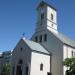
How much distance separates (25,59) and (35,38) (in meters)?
10.2

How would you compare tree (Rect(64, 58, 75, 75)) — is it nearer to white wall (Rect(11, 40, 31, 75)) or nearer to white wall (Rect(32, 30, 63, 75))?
white wall (Rect(32, 30, 63, 75))

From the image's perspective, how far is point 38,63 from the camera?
136 feet

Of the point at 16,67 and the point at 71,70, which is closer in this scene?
the point at 71,70

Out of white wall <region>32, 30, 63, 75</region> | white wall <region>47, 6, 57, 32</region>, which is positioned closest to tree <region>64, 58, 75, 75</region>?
white wall <region>32, 30, 63, 75</region>

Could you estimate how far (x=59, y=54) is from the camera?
44.5 metres

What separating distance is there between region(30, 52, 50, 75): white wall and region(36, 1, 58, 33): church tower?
875 cm

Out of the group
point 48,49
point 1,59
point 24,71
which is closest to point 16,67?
point 24,71

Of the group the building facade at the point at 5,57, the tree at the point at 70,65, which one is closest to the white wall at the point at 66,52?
the tree at the point at 70,65

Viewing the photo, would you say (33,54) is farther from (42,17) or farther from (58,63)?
(42,17)

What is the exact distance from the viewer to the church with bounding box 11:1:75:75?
41.2 m

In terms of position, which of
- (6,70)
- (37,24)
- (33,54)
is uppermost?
(37,24)

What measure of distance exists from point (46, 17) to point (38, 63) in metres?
13.6

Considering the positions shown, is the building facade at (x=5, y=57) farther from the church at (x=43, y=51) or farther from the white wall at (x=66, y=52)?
the white wall at (x=66, y=52)

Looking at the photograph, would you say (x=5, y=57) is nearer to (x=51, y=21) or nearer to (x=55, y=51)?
(x=51, y=21)
